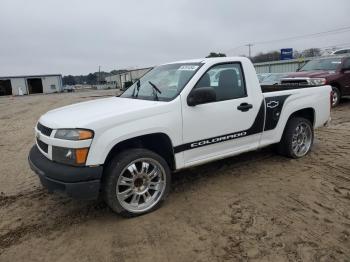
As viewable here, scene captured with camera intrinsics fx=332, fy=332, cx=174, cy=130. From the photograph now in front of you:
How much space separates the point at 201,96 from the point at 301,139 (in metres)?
2.79

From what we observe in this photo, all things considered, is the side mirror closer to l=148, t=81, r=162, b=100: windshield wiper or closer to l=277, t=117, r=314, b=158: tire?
l=148, t=81, r=162, b=100: windshield wiper

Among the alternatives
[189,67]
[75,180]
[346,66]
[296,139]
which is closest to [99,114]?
[75,180]

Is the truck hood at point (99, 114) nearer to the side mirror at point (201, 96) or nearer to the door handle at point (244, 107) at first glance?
the side mirror at point (201, 96)

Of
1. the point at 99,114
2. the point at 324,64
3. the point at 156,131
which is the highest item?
the point at 324,64

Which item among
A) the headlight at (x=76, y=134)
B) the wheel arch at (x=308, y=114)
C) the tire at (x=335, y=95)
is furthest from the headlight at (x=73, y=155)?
the tire at (x=335, y=95)

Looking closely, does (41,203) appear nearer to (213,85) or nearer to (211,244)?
(211,244)

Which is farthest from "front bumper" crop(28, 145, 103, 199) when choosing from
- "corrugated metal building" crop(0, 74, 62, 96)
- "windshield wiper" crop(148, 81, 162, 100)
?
"corrugated metal building" crop(0, 74, 62, 96)

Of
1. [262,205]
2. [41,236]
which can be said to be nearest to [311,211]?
[262,205]

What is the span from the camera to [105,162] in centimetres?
384

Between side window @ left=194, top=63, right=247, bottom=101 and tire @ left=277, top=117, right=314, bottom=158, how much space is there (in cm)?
135

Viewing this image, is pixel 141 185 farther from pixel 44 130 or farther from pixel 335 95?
pixel 335 95

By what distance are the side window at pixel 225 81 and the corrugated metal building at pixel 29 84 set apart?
57.4m

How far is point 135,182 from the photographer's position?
4000 mm

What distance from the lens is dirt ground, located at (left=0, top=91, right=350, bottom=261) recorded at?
3264mm
